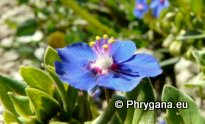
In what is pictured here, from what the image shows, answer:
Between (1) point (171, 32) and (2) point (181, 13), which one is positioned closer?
(2) point (181, 13)

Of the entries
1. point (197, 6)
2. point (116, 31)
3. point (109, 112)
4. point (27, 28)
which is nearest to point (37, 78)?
point (109, 112)

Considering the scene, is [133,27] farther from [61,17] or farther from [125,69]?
[125,69]

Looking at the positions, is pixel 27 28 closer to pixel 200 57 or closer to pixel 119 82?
pixel 200 57

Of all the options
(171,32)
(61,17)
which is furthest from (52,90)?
(61,17)

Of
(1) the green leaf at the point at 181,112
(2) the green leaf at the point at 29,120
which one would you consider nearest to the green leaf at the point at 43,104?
(2) the green leaf at the point at 29,120

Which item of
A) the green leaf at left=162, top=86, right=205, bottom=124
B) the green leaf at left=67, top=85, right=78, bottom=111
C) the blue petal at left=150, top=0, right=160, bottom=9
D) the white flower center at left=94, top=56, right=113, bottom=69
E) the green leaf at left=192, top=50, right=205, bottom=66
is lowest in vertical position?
the green leaf at left=162, top=86, right=205, bottom=124

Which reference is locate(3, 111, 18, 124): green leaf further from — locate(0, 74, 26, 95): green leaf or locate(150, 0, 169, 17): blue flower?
locate(150, 0, 169, 17): blue flower

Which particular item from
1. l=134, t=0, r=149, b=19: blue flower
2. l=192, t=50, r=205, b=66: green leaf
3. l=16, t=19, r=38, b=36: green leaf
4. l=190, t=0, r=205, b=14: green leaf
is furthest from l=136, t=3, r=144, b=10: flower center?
l=192, t=50, r=205, b=66: green leaf
